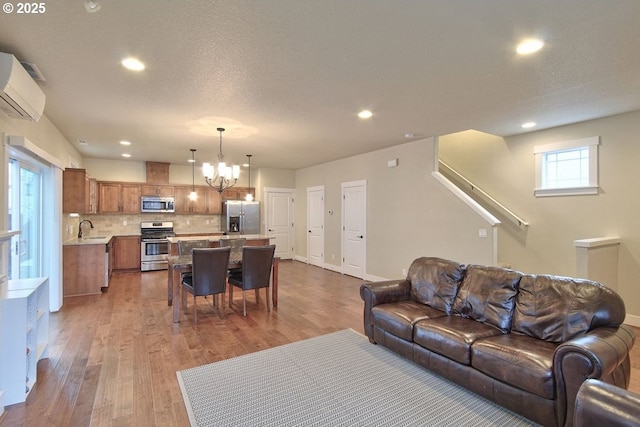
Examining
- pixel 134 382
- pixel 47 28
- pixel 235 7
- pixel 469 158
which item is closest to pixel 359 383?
pixel 134 382

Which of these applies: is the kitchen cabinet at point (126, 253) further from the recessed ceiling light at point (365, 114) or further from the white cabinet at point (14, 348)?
the recessed ceiling light at point (365, 114)

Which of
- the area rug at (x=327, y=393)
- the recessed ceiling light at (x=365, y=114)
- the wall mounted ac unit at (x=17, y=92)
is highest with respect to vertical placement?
the recessed ceiling light at (x=365, y=114)

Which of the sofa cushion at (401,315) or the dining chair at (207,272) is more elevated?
the dining chair at (207,272)

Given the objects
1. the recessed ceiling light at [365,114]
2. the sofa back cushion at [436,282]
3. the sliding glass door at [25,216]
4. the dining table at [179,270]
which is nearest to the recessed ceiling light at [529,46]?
the recessed ceiling light at [365,114]

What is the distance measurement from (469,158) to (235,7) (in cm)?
525

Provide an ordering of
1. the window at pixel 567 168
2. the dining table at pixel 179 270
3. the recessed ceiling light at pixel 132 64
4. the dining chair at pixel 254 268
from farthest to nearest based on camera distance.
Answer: the window at pixel 567 168
the dining chair at pixel 254 268
the dining table at pixel 179 270
the recessed ceiling light at pixel 132 64

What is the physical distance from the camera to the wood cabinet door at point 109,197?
742cm

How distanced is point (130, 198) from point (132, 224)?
676mm

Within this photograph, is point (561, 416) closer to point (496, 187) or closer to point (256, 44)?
point (256, 44)

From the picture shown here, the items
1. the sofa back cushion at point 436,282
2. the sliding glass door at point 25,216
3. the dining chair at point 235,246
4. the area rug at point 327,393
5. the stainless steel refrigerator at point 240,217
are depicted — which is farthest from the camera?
the stainless steel refrigerator at point 240,217

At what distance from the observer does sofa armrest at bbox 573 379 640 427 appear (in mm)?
1229

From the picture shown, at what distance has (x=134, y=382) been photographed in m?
2.64

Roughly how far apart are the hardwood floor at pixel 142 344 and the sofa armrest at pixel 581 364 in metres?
1.14

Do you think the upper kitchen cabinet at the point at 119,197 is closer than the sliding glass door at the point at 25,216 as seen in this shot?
No
